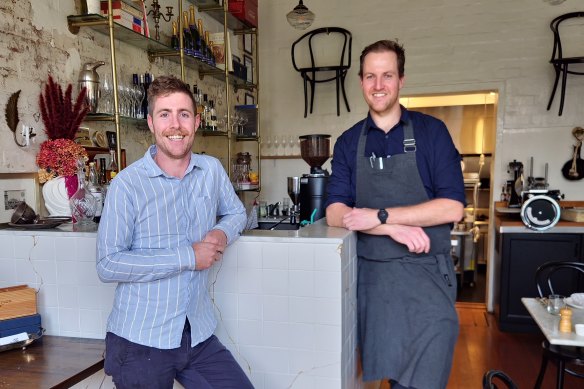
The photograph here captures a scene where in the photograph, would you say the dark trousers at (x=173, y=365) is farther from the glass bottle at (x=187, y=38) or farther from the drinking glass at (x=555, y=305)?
the glass bottle at (x=187, y=38)

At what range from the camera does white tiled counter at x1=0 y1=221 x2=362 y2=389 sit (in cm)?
178

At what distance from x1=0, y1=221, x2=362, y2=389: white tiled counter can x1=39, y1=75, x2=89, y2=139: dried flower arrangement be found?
64 centimetres

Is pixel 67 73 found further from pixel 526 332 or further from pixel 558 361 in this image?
pixel 526 332

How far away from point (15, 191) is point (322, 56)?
12.6 ft

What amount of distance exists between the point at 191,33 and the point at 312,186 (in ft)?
7.01

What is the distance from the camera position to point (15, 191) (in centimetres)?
231

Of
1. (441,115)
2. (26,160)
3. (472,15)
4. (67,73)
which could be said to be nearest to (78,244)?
(26,160)

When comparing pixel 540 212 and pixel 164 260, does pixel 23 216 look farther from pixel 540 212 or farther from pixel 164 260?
pixel 540 212

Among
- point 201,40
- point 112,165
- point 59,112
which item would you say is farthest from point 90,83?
point 201,40

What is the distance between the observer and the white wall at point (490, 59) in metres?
4.71

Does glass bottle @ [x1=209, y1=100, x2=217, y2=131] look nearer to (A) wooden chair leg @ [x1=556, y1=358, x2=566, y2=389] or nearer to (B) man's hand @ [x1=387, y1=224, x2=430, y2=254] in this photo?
(B) man's hand @ [x1=387, y1=224, x2=430, y2=254]

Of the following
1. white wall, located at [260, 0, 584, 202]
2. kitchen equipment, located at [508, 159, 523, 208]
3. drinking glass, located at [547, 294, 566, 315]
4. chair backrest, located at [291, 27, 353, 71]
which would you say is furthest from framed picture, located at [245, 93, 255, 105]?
drinking glass, located at [547, 294, 566, 315]

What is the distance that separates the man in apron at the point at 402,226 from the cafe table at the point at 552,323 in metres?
0.64

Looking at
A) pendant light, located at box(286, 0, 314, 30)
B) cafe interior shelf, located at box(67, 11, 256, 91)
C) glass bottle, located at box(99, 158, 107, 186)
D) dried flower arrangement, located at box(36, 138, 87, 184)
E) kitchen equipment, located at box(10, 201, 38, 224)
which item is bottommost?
kitchen equipment, located at box(10, 201, 38, 224)
